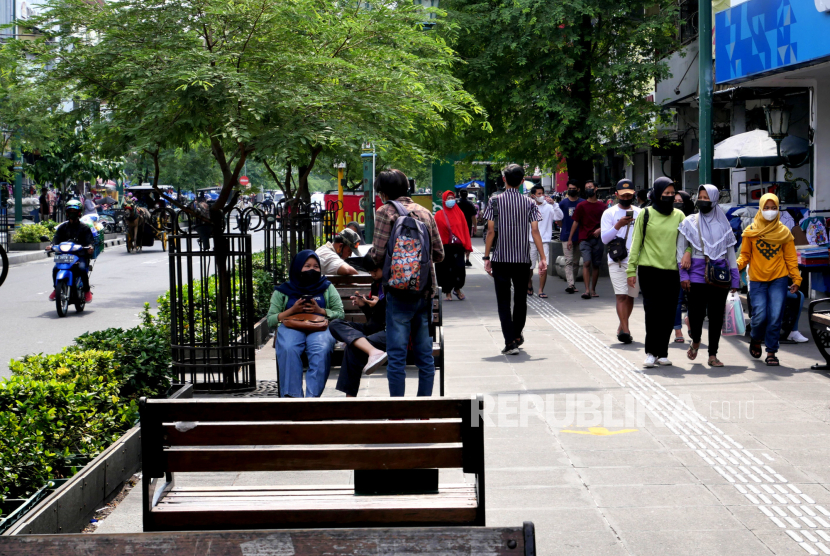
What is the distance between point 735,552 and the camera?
171 inches

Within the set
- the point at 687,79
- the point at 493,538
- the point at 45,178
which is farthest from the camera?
the point at 45,178

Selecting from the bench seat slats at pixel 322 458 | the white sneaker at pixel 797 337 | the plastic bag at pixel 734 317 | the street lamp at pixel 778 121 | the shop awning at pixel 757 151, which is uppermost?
the street lamp at pixel 778 121

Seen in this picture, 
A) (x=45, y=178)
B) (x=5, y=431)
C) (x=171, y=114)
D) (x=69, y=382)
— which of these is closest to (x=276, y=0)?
(x=171, y=114)

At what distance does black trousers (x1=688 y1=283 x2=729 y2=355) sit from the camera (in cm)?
925

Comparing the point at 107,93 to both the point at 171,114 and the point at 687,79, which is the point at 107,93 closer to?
the point at 171,114

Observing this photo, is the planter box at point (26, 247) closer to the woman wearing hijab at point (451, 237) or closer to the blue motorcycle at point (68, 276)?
the blue motorcycle at point (68, 276)

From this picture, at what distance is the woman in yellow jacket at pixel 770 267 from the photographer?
9.24 metres

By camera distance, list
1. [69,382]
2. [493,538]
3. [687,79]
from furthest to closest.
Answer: [687,79], [69,382], [493,538]

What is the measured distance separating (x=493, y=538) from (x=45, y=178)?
38.4 metres

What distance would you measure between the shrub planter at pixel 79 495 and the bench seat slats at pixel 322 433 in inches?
39.9

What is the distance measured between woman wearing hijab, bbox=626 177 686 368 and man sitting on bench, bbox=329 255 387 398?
3.15 metres

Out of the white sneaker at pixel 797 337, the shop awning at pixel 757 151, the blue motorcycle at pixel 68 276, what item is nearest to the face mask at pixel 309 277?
the white sneaker at pixel 797 337

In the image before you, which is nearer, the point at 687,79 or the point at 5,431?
the point at 5,431

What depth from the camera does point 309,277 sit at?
7094 millimetres
